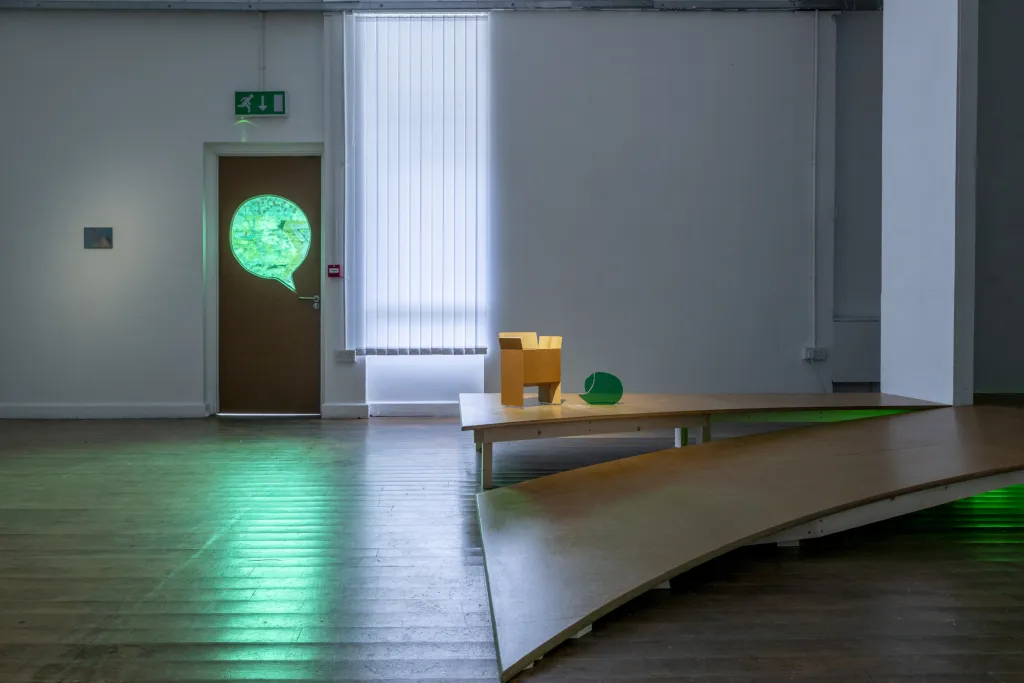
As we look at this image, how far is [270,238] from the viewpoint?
246 inches

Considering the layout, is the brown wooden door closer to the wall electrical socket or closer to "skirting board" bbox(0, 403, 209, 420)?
"skirting board" bbox(0, 403, 209, 420)

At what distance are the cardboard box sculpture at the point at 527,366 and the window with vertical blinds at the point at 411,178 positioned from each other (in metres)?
2.38

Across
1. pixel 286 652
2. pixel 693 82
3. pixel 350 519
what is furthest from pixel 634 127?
pixel 286 652

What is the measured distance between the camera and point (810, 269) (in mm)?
6164

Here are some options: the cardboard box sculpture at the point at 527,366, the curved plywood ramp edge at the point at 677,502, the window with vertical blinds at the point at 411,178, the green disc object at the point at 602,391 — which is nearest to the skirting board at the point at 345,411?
Answer: the window with vertical blinds at the point at 411,178

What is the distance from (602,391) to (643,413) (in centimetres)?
33

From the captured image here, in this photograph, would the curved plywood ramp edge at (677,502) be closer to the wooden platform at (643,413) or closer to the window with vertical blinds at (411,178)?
the wooden platform at (643,413)

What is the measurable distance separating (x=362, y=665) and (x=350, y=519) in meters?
1.32

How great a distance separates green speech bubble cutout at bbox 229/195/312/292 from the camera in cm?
624

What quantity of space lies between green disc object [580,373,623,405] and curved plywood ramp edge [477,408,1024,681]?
0.51 metres

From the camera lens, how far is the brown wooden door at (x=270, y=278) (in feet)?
20.5

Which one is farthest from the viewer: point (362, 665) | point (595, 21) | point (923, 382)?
point (595, 21)

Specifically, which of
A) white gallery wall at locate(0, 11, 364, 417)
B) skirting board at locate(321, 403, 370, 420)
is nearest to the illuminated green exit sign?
white gallery wall at locate(0, 11, 364, 417)

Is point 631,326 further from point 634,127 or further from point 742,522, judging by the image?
point 742,522
